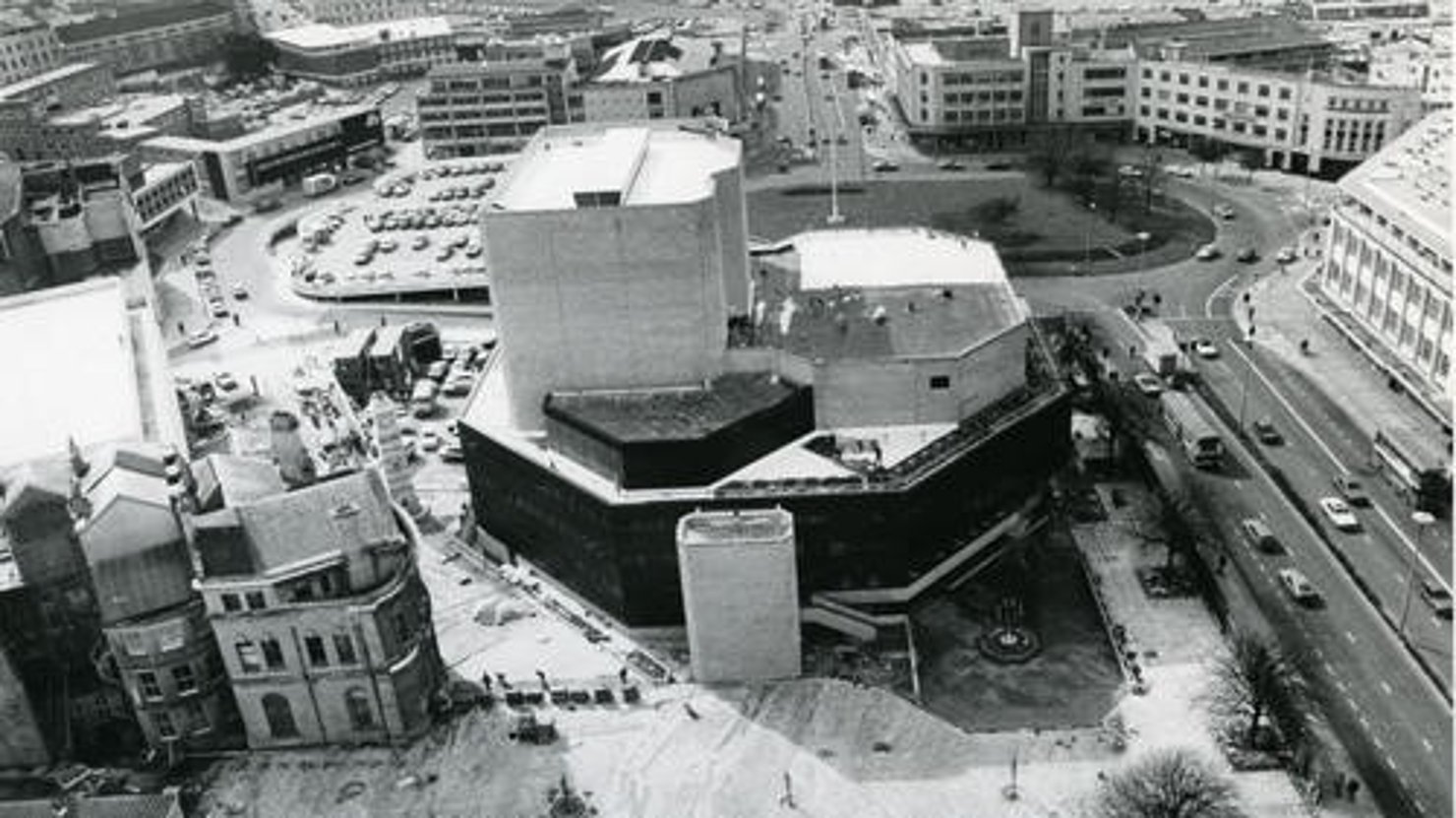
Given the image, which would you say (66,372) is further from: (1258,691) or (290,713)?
(1258,691)

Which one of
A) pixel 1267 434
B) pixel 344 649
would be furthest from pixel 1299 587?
pixel 344 649

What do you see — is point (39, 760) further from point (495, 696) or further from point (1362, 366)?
point (1362, 366)

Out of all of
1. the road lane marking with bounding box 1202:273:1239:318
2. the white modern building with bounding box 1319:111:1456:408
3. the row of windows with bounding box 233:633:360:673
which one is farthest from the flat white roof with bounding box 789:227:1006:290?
the row of windows with bounding box 233:633:360:673

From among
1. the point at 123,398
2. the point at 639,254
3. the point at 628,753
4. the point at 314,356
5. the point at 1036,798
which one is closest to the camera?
the point at 1036,798

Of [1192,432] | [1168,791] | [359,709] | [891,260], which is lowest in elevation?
[1168,791]

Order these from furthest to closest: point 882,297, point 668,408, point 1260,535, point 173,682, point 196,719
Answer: point 882,297 → point 1260,535 → point 668,408 → point 196,719 → point 173,682

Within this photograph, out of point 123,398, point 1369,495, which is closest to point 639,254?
point 123,398

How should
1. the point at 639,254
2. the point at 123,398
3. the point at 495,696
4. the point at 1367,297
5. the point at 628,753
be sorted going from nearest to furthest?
the point at 628,753
the point at 495,696
the point at 639,254
the point at 123,398
the point at 1367,297
